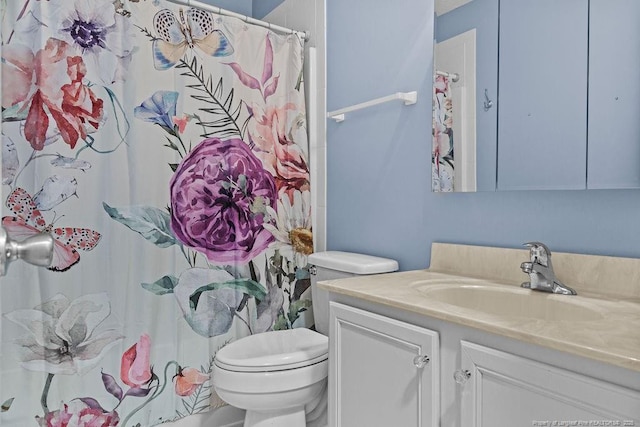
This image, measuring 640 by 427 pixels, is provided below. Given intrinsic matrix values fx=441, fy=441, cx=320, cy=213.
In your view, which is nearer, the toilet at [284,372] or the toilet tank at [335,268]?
the toilet at [284,372]

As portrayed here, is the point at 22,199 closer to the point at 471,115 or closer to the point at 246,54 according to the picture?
the point at 246,54

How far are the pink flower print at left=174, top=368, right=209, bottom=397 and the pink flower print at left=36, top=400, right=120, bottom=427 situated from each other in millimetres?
240

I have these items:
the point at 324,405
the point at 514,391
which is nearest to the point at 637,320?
the point at 514,391

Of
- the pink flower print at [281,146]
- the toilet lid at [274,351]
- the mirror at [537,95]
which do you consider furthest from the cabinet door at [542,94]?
the pink flower print at [281,146]

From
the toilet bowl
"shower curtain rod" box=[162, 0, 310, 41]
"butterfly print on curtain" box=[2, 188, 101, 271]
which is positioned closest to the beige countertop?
the toilet bowl

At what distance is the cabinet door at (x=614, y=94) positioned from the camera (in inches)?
42.5

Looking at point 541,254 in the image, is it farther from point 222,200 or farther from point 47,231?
point 47,231

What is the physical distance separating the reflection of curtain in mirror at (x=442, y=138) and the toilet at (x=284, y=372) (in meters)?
0.38

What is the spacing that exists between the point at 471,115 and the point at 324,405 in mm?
1262

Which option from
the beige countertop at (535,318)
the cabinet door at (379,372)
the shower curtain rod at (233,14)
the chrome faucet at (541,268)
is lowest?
the cabinet door at (379,372)

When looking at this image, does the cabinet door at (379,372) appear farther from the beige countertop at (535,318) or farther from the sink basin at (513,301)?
the sink basin at (513,301)

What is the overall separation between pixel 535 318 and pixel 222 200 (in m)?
1.27

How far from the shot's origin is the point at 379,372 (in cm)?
117

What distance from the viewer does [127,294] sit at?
1.69 metres
